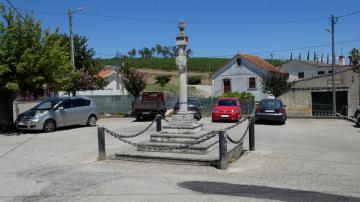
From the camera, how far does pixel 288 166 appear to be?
9945 millimetres

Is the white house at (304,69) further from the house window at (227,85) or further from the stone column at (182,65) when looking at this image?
the stone column at (182,65)

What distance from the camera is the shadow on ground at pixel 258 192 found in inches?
269

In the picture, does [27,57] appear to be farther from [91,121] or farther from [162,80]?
[162,80]

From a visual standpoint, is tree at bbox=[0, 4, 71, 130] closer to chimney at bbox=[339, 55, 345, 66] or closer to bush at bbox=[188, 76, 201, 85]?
chimney at bbox=[339, 55, 345, 66]

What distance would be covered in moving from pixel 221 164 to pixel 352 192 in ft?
10.5

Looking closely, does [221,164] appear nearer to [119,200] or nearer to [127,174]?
[127,174]

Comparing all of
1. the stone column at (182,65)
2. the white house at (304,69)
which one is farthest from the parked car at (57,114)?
the white house at (304,69)

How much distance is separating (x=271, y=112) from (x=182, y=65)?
11.4m

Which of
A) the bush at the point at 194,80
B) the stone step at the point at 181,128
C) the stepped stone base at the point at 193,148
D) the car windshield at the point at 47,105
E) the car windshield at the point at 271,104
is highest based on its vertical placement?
the bush at the point at 194,80

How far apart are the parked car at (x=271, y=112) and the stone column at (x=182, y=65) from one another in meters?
11.1

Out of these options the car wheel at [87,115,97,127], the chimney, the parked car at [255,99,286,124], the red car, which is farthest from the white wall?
the car wheel at [87,115,97,127]

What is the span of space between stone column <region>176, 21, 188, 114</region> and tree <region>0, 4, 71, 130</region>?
333 inches

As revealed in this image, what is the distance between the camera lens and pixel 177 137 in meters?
11.7

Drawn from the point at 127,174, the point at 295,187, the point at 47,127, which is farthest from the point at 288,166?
the point at 47,127
